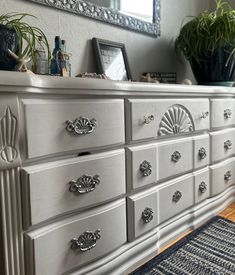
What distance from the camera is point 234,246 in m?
1.40

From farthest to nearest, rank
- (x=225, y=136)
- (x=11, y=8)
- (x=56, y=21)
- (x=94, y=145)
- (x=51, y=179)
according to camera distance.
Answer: (x=225, y=136) → (x=56, y=21) → (x=11, y=8) → (x=94, y=145) → (x=51, y=179)

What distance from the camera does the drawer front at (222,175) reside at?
1.65 m

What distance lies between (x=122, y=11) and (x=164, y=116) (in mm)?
772

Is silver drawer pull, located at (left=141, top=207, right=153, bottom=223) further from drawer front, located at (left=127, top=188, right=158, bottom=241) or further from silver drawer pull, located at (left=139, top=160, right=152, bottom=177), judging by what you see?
silver drawer pull, located at (left=139, top=160, right=152, bottom=177)

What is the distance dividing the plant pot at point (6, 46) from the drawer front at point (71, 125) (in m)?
0.24

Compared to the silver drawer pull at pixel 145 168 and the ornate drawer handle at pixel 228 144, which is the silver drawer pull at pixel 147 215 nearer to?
the silver drawer pull at pixel 145 168

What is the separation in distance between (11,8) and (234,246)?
1.50m

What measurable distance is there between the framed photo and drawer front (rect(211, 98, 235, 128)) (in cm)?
52

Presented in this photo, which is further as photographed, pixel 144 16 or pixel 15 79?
pixel 144 16

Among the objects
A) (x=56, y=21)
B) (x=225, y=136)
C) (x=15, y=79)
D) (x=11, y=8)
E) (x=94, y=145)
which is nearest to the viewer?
(x=15, y=79)

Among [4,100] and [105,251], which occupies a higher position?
[4,100]

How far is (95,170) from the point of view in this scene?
0.99m

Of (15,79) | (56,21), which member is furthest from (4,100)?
(56,21)

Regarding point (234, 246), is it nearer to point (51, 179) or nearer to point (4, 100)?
point (51, 179)
